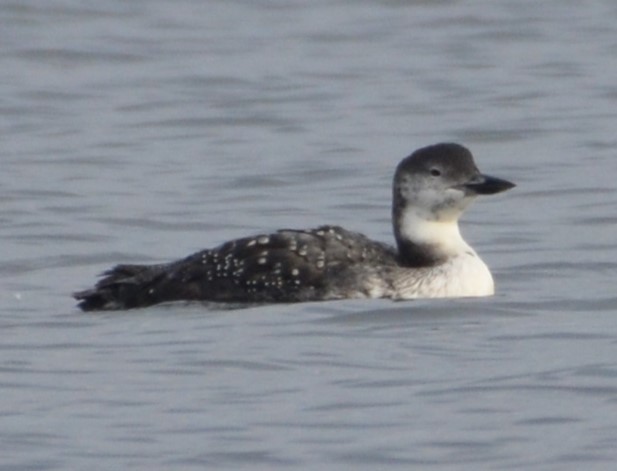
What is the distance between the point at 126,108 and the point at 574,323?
7.61m

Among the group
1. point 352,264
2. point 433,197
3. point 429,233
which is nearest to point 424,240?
point 429,233

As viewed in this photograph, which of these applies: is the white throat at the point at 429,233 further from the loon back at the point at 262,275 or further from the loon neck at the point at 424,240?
the loon back at the point at 262,275

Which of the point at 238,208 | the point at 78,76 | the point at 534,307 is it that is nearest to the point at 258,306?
the point at 534,307

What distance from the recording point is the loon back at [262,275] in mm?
11117

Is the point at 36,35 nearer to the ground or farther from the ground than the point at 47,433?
farther from the ground

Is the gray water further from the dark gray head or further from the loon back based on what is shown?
the dark gray head

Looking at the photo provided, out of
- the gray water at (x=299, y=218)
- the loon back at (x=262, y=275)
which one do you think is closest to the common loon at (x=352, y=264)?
the loon back at (x=262, y=275)

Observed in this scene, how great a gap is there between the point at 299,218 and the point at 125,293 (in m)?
2.66

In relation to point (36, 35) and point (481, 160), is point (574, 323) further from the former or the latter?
point (36, 35)

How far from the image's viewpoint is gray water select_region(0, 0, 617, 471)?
8867 mm

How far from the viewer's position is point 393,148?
633 inches

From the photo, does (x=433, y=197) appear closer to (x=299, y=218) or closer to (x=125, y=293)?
(x=125, y=293)

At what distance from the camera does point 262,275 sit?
11148 millimetres

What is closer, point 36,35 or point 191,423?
point 191,423
